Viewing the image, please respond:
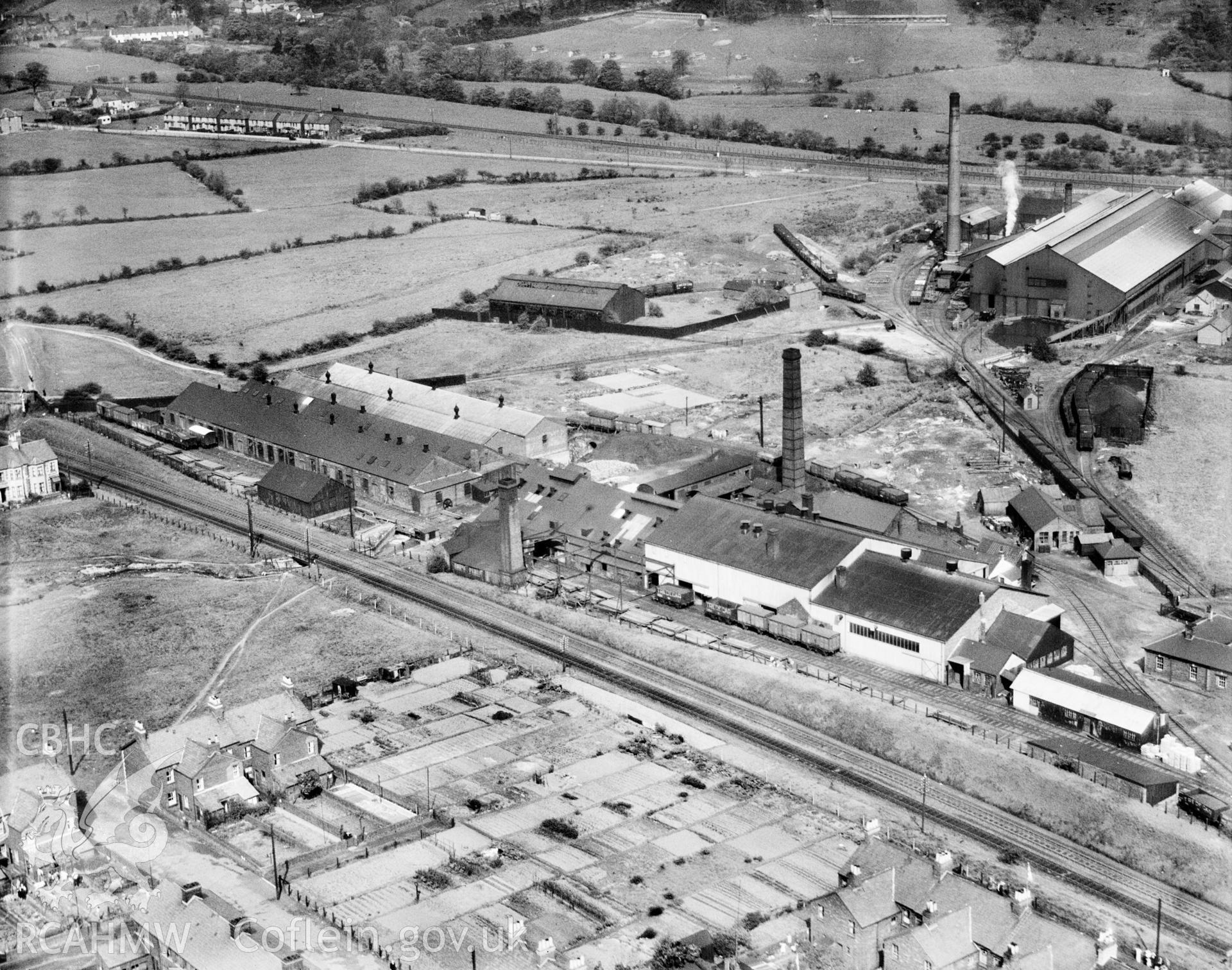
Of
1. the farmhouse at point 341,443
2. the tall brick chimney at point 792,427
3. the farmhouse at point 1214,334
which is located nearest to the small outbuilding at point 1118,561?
the tall brick chimney at point 792,427

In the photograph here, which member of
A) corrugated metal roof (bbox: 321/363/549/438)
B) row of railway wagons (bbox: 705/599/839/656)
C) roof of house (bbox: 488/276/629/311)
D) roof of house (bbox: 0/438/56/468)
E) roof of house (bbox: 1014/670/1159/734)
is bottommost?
row of railway wagons (bbox: 705/599/839/656)

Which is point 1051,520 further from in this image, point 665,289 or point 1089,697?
point 665,289

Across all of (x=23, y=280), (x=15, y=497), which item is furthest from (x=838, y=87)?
(x=15, y=497)

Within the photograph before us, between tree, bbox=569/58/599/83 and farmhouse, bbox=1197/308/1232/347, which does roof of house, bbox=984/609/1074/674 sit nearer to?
farmhouse, bbox=1197/308/1232/347

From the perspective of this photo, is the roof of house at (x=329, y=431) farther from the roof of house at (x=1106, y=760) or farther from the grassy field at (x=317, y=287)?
the roof of house at (x=1106, y=760)

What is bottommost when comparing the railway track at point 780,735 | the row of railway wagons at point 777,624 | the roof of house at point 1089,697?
the railway track at point 780,735

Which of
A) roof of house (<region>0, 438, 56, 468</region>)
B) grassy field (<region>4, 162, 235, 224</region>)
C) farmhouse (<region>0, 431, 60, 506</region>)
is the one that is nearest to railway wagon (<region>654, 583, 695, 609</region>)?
farmhouse (<region>0, 431, 60, 506</region>)

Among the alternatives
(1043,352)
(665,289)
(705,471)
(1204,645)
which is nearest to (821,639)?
(1204,645)
